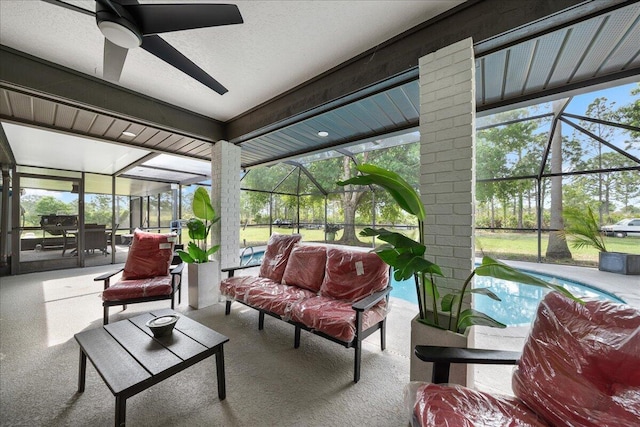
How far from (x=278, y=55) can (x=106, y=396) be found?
3.12 metres

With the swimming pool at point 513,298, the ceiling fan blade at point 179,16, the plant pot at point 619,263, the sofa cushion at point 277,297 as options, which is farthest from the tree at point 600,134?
the ceiling fan blade at point 179,16

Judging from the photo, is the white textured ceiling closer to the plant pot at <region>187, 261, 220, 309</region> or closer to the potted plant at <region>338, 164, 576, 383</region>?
the potted plant at <region>338, 164, 576, 383</region>

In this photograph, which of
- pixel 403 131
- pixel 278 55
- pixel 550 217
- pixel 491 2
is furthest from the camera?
pixel 550 217

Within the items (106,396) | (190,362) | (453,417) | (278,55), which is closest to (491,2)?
(278,55)

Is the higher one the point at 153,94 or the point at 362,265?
the point at 153,94

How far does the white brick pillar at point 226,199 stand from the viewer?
3.83 meters

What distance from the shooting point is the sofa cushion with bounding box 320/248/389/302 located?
7.91 feet

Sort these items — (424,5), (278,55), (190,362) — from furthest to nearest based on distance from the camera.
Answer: (278,55) < (424,5) < (190,362)

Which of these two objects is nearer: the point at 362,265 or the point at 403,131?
the point at 362,265

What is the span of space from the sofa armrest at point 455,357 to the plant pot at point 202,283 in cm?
308

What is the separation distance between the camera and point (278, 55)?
231 centimetres

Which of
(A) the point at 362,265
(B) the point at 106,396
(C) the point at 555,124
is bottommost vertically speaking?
(B) the point at 106,396

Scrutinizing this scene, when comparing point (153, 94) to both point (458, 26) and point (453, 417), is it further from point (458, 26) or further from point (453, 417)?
point (453, 417)

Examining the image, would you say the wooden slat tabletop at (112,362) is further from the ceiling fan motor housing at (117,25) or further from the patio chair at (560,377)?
the ceiling fan motor housing at (117,25)
